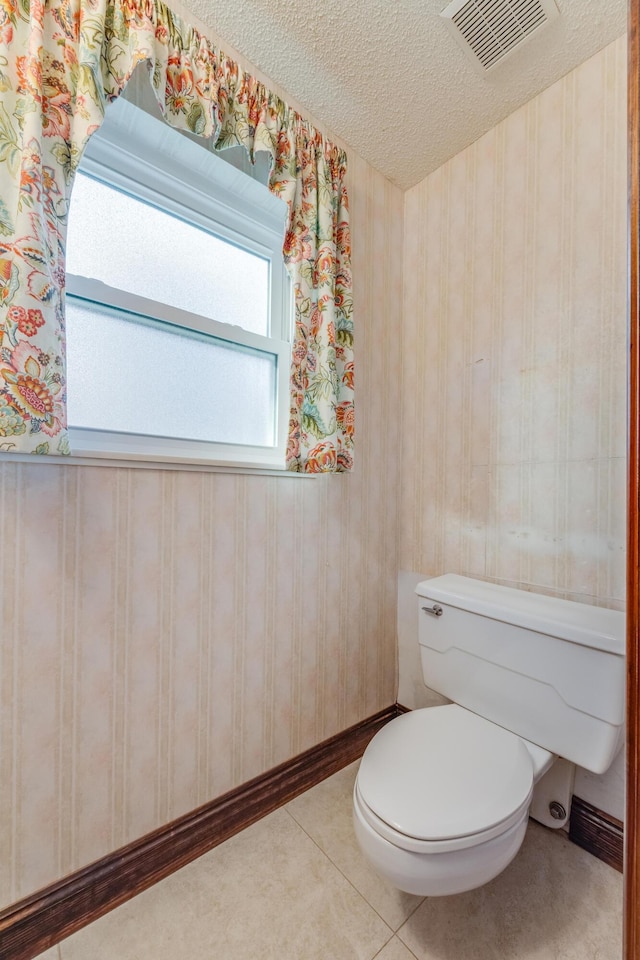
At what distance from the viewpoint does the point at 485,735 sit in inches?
43.8

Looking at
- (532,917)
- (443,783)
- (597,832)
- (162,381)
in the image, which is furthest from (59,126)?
(597,832)

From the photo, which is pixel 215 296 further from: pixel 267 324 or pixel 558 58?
pixel 558 58

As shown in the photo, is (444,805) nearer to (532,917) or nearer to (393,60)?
(532,917)

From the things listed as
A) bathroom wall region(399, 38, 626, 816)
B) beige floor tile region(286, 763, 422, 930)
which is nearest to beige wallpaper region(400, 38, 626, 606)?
bathroom wall region(399, 38, 626, 816)

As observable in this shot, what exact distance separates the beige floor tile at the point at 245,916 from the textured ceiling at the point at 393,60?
2365 mm

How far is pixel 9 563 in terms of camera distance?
35.6 inches

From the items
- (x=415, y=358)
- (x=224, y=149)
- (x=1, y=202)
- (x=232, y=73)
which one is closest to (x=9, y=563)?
(x=1, y=202)

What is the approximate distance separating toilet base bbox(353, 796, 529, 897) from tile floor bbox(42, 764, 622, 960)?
0.87ft

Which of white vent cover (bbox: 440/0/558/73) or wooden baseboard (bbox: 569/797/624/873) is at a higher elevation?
white vent cover (bbox: 440/0/558/73)

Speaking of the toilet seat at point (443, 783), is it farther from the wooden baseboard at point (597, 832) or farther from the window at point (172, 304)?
the window at point (172, 304)

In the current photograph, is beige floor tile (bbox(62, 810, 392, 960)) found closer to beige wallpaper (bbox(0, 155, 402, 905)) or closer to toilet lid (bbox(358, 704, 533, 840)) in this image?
beige wallpaper (bbox(0, 155, 402, 905))

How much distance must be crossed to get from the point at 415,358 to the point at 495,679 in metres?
1.21

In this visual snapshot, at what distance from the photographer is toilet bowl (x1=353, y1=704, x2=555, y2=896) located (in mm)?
819

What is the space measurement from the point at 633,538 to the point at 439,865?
748 mm
